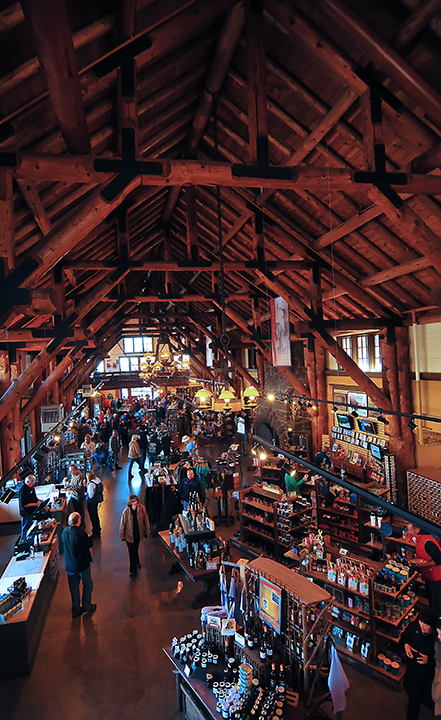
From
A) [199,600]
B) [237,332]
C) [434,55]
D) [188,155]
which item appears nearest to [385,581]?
[199,600]

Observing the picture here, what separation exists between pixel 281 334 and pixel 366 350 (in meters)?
4.62

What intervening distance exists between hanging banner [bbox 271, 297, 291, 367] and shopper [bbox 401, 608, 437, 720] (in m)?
Result: 3.87

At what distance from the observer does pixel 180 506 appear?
27.7 ft

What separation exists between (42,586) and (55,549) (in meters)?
1.46

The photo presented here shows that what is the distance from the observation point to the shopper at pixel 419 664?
3.71m

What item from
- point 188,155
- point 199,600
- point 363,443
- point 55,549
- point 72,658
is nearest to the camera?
point 72,658

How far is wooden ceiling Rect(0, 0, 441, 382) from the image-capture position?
133 inches

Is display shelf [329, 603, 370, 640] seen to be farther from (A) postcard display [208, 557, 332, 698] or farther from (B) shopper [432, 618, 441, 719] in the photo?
(A) postcard display [208, 557, 332, 698]

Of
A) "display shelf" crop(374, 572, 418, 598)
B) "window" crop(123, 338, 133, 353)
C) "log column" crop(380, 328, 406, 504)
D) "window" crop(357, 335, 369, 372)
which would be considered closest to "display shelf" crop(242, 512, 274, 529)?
"display shelf" crop(374, 572, 418, 598)

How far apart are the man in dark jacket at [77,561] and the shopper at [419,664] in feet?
13.7

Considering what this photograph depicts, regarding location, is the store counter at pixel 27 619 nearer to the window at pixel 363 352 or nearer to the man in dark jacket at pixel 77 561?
→ the man in dark jacket at pixel 77 561

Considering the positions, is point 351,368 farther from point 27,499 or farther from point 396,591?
point 27,499

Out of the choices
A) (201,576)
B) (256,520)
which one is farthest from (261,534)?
(201,576)

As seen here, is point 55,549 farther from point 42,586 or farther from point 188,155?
point 188,155
